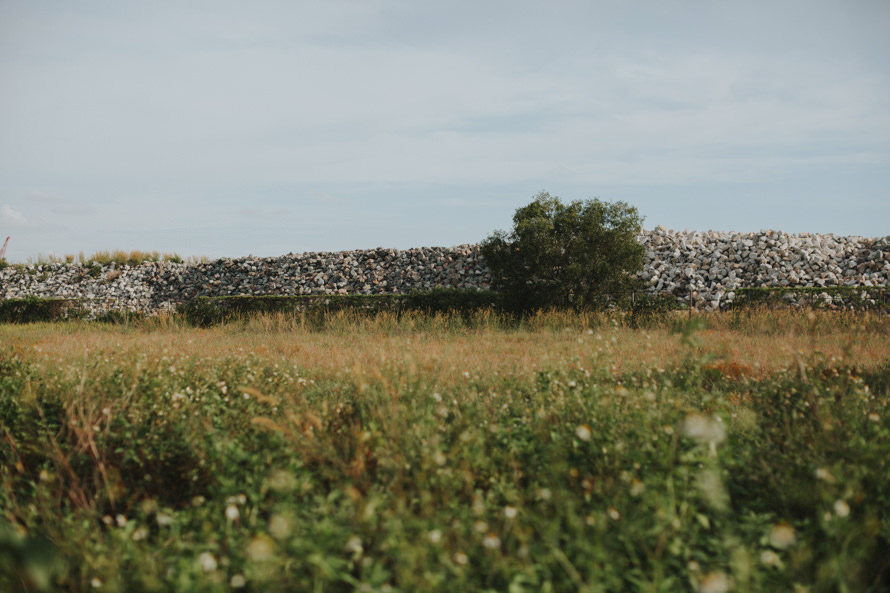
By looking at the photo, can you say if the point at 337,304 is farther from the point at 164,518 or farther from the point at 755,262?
the point at 755,262

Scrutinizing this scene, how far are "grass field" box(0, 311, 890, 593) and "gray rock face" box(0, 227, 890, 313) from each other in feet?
34.0

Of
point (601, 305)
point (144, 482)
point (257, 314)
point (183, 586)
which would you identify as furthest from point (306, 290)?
point (183, 586)

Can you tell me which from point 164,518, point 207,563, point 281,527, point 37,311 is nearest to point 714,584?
point 281,527

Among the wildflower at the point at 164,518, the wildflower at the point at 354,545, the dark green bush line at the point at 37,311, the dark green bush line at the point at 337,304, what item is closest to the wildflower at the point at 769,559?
the wildflower at the point at 354,545

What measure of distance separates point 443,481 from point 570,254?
1056cm

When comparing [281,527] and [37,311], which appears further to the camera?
[37,311]

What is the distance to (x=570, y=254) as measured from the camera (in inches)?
525

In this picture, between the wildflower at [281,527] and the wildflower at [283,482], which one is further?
the wildflower at [283,482]

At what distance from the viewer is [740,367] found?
6875 millimetres

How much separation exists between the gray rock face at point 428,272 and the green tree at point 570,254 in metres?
Result: 2.05

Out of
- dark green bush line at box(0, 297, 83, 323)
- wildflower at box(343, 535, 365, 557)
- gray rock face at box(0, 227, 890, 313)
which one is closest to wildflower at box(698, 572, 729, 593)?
wildflower at box(343, 535, 365, 557)

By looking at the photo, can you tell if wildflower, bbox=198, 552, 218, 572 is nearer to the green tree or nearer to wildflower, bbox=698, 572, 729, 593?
wildflower, bbox=698, 572, 729, 593

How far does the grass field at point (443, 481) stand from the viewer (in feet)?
9.16

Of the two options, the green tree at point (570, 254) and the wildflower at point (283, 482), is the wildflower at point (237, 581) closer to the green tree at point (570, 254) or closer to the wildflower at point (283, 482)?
the wildflower at point (283, 482)
